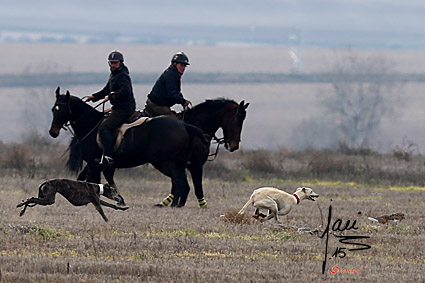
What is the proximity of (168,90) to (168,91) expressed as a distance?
0.06ft

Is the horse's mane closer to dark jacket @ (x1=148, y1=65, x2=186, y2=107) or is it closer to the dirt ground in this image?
dark jacket @ (x1=148, y1=65, x2=186, y2=107)

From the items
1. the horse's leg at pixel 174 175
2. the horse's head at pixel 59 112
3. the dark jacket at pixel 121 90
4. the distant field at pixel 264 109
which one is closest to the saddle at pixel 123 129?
the dark jacket at pixel 121 90

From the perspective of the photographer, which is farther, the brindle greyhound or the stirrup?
the stirrup

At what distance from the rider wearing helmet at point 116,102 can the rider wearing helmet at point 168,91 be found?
794 mm

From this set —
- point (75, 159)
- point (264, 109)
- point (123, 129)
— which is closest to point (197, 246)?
point (123, 129)

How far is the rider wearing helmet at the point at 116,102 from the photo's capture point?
1777 centimetres

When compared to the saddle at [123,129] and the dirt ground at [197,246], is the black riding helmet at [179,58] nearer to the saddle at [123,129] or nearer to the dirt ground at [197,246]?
the saddle at [123,129]

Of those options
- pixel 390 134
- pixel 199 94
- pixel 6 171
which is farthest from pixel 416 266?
pixel 199 94

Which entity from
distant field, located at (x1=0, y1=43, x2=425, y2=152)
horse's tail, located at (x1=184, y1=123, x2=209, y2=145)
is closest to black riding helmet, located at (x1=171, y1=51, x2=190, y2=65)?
horse's tail, located at (x1=184, y1=123, x2=209, y2=145)

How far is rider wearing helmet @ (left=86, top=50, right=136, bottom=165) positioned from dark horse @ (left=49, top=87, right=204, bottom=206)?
0.80 ft

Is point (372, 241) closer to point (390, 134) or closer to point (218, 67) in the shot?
point (390, 134)

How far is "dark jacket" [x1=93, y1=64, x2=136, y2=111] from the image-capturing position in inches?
700

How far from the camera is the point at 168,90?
18.6m

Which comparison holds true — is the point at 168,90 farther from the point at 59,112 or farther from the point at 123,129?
the point at 59,112
